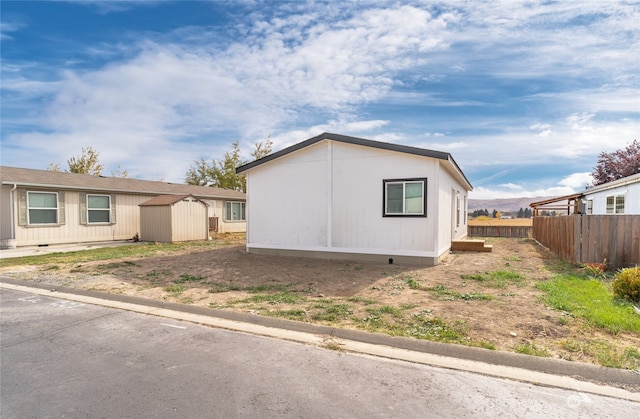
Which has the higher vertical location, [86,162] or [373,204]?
[86,162]

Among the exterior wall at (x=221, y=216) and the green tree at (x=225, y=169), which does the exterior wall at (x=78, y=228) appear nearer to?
the exterior wall at (x=221, y=216)

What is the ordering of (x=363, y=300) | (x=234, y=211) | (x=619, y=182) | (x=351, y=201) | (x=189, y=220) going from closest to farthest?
(x=363, y=300) → (x=351, y=201) → (x=619, y=182) → (x=189, y=220) → (x=234, y=211)

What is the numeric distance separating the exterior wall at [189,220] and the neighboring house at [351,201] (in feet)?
22.8

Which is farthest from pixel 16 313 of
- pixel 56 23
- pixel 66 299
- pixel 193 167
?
pixel 193 167

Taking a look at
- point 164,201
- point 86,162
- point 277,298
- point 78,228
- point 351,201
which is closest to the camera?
point 277,298

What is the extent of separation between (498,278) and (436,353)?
495 cm

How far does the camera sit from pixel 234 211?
80.2ft

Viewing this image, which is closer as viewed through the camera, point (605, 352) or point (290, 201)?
point (605, 352)

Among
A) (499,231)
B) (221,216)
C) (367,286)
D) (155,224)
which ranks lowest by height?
(499,231)

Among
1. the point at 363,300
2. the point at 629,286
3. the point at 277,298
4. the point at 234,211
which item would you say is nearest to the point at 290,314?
the point at 277,298

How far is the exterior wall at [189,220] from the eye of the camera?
57.1ft

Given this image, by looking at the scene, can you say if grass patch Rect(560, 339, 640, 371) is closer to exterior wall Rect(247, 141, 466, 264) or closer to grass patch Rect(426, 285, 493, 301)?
grass patch Rect(426, 285, 493, 301)

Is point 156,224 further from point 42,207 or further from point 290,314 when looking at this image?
point 290,314

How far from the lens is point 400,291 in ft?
22.1
